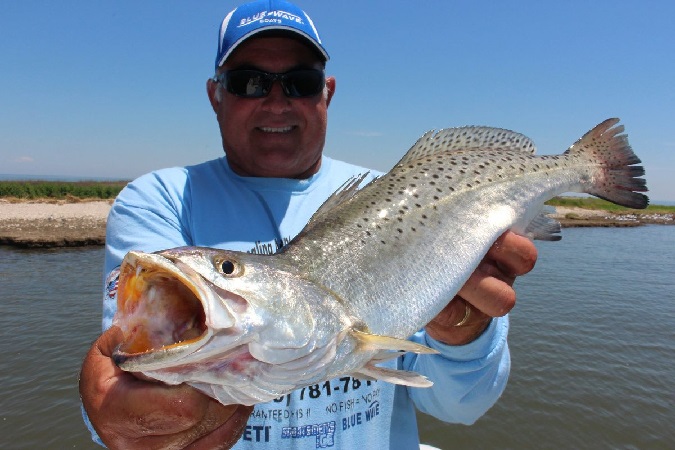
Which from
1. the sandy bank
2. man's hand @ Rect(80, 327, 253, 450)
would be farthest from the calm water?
man's hand @ Rect(80, 327, 253, 450)

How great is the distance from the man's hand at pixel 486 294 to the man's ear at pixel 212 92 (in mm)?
2233

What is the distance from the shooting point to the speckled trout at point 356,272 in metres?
1.51

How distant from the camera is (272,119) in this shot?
313cm

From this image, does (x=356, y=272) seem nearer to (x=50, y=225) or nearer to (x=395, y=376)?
(x=395, y=376)

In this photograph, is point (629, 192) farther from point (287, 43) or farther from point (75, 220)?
point (75, 220)

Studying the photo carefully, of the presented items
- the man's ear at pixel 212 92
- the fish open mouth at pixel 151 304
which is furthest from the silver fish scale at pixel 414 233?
the man's ear at pixel 212 92

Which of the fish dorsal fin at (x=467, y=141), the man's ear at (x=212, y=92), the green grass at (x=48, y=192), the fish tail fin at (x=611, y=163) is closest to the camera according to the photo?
the fish dorsal fin at (x=467, y=141)

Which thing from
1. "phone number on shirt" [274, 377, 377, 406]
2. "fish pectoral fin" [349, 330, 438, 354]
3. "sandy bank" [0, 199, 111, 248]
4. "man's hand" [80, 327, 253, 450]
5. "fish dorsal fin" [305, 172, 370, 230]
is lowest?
"sandy bank" [0, 199, 111, 248]

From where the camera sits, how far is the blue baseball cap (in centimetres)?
295

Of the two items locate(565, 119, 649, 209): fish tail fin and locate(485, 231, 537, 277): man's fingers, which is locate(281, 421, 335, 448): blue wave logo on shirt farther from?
locate(565, 119, 649, 209): fish tail fin

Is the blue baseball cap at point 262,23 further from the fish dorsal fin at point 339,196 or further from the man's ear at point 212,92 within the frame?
the fish dorsal fin at point 339,196

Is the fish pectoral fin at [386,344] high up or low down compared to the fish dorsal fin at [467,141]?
down

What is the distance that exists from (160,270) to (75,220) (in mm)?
29860

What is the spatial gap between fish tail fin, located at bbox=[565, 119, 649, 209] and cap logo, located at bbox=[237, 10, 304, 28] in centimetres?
219
